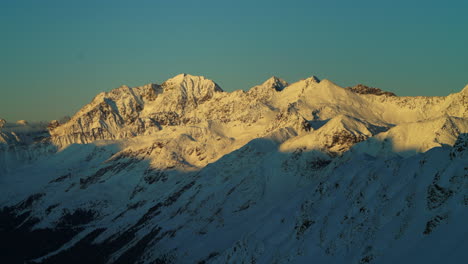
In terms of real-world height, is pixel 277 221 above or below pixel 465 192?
below

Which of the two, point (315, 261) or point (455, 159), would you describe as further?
point (315, 261)

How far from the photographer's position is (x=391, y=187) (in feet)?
355

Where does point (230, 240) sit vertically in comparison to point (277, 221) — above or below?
below

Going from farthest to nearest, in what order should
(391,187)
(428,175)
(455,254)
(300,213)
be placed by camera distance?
(300,213) < (391,187) < (428,175) < (455,254)


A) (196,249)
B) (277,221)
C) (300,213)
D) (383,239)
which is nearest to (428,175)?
(383,239)

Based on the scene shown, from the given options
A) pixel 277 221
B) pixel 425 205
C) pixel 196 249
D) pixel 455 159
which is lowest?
pixel 196 249

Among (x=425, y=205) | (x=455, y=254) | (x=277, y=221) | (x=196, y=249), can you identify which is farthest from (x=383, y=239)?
(x=196, y=249)

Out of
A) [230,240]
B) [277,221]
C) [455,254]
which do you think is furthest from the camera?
[230,240]

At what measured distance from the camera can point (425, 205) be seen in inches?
3558

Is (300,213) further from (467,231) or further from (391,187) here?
(467,231)

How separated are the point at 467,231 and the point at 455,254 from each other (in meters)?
5.51

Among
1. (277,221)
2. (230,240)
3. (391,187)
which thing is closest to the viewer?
(391,187)

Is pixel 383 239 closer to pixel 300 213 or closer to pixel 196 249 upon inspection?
pixel 300 213

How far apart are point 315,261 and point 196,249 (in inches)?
3867
